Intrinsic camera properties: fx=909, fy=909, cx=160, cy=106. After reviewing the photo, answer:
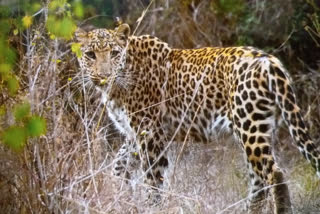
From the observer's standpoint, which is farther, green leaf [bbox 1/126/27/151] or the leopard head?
the leopard head

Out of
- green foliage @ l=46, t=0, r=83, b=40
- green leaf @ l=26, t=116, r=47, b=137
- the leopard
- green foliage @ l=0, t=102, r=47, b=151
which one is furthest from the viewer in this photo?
the leopard

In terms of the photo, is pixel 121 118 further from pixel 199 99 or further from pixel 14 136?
pixel 14 136

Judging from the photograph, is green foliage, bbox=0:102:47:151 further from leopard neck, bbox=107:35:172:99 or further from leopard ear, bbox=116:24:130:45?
leopard ear, bbox=116:24:130:45

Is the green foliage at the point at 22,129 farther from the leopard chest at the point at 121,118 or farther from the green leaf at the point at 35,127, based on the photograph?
the leopard chest at the point at 121,118

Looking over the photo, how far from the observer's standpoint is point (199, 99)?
8312 millimetres

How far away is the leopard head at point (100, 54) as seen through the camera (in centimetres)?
870

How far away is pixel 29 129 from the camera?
5188mm

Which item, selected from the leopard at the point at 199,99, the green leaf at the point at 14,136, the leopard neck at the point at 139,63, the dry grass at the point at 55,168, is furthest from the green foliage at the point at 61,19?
the leopard neck at the point at 139,63

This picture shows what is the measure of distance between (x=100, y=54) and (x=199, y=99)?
3.71 feet

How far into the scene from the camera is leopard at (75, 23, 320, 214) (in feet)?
24.0

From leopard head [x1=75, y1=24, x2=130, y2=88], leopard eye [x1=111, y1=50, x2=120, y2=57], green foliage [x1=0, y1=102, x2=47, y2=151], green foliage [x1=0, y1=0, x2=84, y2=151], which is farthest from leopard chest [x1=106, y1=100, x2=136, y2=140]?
green foliage [x1=0, y1=102, x2=47, y2=151]

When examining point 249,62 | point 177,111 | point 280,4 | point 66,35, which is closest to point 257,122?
point 249,62

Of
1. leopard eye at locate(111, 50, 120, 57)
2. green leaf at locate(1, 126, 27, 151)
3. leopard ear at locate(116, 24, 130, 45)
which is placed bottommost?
leopard eye at locate(111, 50, 120, 57)

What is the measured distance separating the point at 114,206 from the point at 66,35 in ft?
5.15
